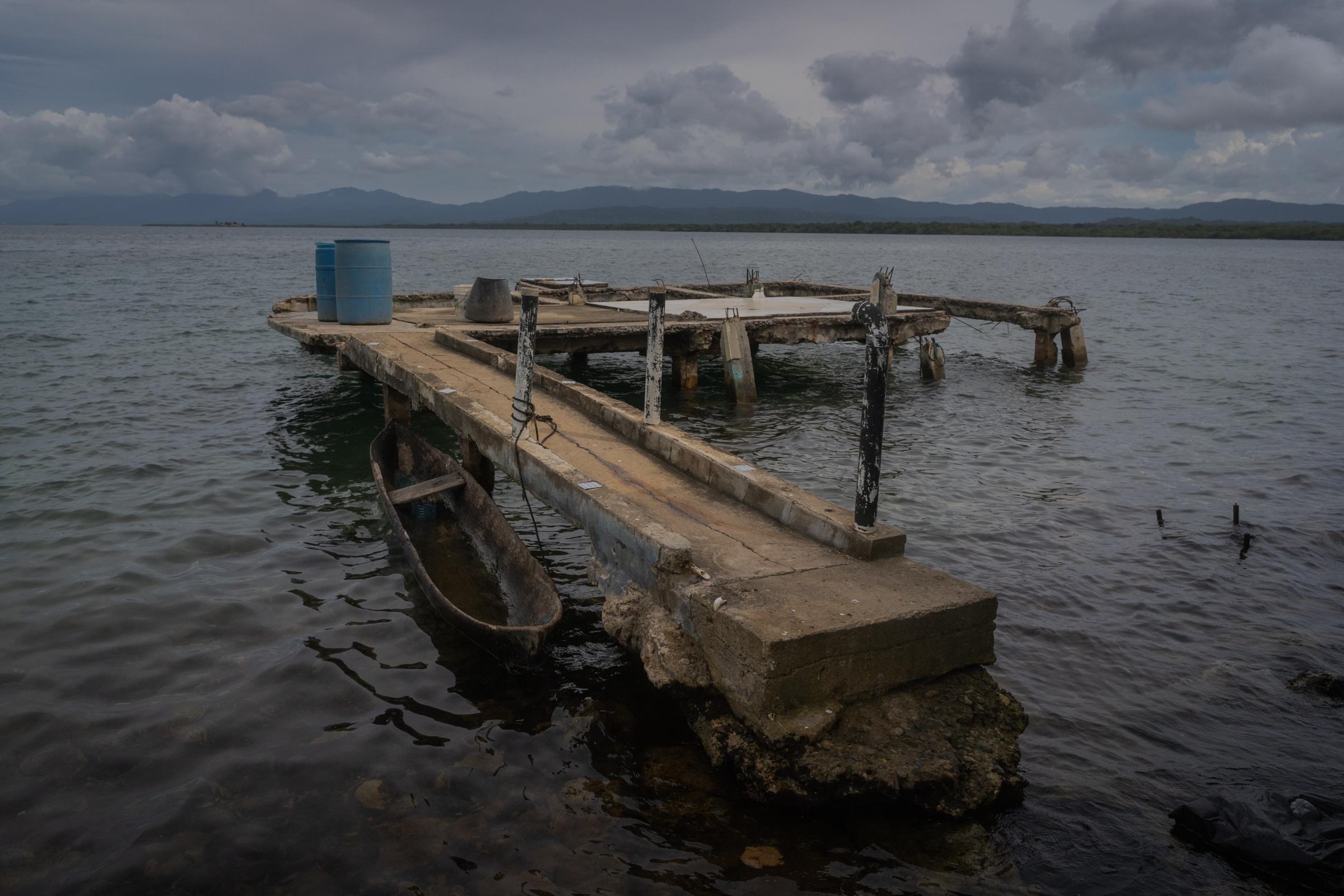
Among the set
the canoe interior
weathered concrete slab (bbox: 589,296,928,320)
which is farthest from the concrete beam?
weathered concrete slab (bbox: 589,296,928,320)

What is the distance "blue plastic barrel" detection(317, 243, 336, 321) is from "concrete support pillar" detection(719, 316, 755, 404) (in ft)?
24.1

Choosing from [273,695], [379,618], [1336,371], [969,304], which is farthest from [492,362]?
[1336,371]

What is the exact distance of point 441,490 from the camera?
895 centimetres

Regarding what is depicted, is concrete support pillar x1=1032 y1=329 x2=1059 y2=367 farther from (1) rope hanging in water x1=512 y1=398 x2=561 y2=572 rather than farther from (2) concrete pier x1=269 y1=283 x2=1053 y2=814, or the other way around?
(1) rope hanging in water x1=512 y1=398 x2=561 y2=572

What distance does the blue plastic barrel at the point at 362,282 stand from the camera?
1585cm

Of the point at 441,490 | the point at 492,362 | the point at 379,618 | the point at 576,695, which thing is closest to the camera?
the point at 576,695

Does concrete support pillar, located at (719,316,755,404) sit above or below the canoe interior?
above

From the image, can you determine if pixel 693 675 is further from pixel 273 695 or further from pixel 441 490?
pixel 441 490

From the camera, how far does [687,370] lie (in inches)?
688

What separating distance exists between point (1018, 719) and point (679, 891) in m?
2.21

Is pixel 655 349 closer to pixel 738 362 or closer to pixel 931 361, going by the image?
pixel 738 362

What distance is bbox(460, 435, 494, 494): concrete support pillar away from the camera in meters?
9.73

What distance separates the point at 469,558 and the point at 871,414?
4328mm

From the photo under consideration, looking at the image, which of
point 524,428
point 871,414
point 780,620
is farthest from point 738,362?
point 780,620
